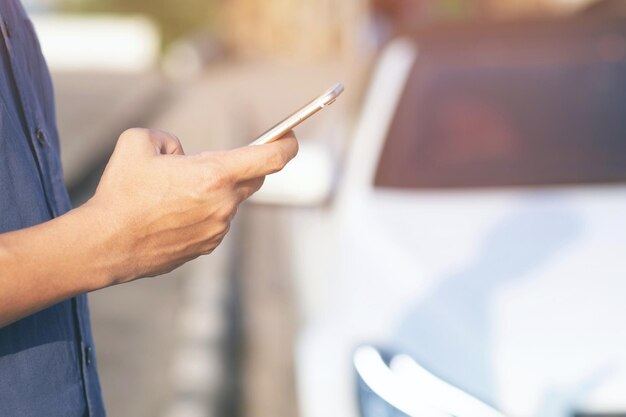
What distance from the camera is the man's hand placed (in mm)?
1285

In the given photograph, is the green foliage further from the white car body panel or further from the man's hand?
the man's hand

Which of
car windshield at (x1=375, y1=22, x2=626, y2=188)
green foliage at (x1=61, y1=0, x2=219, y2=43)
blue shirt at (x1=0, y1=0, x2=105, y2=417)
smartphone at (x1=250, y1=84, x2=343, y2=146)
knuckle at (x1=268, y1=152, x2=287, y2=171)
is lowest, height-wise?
green foliage at (x1=61, y1=0, x2=219, y2=43)

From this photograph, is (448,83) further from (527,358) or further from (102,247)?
(102,247)

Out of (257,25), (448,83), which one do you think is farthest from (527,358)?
(257,25)

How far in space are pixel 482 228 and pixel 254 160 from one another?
1.87 meters

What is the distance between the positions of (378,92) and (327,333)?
4.20ft

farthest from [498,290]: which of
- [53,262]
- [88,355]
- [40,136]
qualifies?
[53,262]

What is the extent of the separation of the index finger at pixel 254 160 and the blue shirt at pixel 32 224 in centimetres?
24

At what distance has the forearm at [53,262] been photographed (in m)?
1.24

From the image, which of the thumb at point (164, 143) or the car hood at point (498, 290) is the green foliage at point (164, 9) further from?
the thumb at point (164, 143)

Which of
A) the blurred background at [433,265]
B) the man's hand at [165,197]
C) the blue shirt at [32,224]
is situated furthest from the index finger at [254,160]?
the blurred background at [433,265]

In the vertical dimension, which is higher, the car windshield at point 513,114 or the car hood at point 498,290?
the car windshield at point 513,114

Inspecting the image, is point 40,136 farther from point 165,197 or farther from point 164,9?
point 164,9

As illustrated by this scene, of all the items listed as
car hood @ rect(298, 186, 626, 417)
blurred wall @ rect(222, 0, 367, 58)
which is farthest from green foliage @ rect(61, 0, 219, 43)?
car hood @ rect(298, 186, 626, 417)
